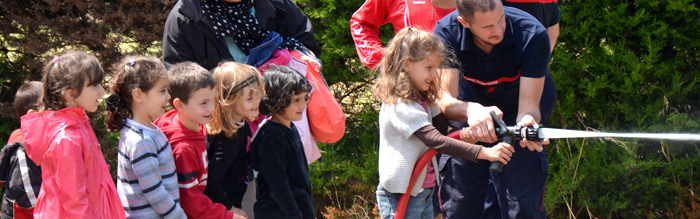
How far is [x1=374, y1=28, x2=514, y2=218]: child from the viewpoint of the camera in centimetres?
378

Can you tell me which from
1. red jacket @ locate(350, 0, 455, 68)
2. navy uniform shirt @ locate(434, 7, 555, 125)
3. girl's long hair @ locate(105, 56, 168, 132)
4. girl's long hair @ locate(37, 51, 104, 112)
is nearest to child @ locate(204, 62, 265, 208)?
girl's long hair @ locate(105, 56, 168, 132)

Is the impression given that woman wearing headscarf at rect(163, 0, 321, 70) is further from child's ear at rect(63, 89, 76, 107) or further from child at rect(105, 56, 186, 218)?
child's ear at rect(63, 89, 76, 107)

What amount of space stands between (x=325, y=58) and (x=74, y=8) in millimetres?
2133

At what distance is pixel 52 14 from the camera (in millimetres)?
6352

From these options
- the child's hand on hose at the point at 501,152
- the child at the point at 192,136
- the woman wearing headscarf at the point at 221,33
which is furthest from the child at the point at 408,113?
the child at the point at 192,136

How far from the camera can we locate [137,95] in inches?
134

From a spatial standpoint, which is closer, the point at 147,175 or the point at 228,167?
the point at 147,175

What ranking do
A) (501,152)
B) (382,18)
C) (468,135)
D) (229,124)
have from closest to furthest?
(501,152) < (229,124) < (468,135) < (382,18)

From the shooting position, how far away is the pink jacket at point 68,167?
313cm

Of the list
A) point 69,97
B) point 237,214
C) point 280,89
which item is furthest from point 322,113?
point 69,97

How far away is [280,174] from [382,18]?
188 centimetres

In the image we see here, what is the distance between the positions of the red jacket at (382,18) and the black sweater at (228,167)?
138 centimetres

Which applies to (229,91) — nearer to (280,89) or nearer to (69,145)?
(280,89)

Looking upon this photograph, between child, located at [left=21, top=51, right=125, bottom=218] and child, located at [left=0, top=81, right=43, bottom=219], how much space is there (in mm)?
610
